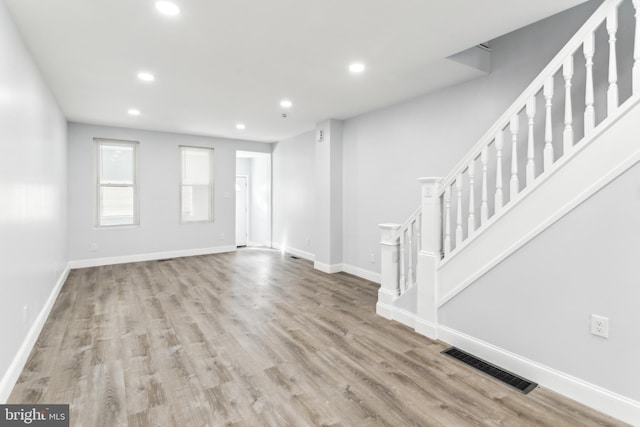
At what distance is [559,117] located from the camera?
8.82 ft

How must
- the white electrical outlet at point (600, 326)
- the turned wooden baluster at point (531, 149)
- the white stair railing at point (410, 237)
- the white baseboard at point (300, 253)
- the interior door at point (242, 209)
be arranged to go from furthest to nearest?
the interior door at point (242, 209)
the white baseboard at point (300, 253)
the white stair railing at point (410, 237)
the turned wooden baluster at point (531, 149)
the white electrical outlet at point (600, 326)

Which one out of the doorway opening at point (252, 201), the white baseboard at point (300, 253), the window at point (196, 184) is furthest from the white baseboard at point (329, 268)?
the window at point (196, 184)

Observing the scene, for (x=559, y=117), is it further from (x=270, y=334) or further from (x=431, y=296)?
(x=270, y=334)

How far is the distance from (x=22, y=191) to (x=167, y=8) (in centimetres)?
179

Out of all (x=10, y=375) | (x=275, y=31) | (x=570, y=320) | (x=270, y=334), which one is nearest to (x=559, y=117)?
(x=570, y=320)

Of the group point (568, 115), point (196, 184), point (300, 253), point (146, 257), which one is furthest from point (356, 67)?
point (146, 257)

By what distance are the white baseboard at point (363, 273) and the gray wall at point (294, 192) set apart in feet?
4.01

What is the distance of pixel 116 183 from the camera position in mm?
5961

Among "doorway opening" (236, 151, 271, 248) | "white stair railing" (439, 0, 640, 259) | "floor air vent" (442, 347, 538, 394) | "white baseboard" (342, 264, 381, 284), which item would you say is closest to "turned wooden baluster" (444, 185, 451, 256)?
"white stair railing" (439, 0, 640, 259)

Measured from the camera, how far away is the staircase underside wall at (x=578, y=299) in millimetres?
1805

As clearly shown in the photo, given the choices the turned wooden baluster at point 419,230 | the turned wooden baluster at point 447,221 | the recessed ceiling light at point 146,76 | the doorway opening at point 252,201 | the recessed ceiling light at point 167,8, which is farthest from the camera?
the doorway opening at point 252,201

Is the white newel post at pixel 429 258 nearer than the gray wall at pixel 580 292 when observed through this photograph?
No

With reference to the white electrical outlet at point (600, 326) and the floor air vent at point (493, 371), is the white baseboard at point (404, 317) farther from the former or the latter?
the white electrical outlet at point (600, 326)

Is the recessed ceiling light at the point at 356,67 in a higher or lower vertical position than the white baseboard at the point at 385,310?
higher
